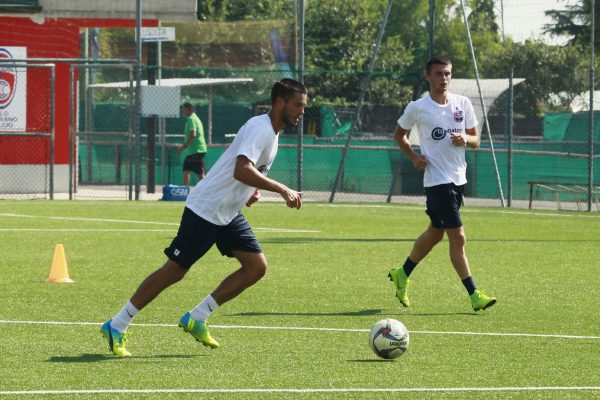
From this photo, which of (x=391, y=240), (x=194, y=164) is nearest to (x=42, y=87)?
(x=194, y=164)

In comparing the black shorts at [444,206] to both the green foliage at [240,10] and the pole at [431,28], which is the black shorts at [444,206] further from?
the green foliage at [240,10]

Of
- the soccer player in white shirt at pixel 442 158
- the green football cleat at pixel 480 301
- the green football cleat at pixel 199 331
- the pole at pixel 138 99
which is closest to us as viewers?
the green football cleat at pixel 199 331

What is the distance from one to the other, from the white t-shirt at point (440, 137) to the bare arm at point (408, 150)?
0.10 m

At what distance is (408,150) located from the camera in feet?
38.9

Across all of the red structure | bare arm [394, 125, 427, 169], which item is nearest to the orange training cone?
bare arm [394, 125, 427, 169]

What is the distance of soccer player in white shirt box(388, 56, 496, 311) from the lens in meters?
11.4

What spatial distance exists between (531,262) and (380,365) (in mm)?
7635

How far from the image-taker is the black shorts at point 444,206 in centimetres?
1143

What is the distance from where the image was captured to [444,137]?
1155cm

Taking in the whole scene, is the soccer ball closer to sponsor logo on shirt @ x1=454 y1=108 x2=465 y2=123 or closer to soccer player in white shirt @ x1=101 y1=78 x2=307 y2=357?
soccer player in white shirt @ x1=101 y1=78 x2=307 y2=357

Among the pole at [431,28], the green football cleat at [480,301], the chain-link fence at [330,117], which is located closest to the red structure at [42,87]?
the chain-link fence at [330,117]

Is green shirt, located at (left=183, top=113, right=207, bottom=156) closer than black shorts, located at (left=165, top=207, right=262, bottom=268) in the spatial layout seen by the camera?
No

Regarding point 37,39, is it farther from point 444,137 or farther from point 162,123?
→ point 444,137

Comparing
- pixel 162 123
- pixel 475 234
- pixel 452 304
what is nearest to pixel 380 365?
pixel 452 304
